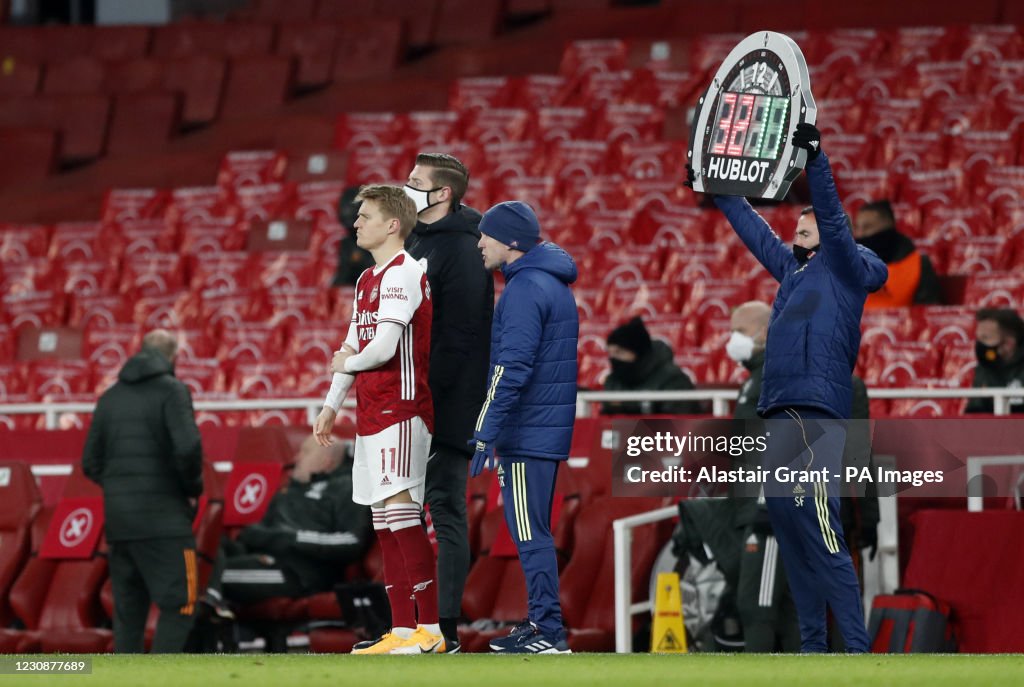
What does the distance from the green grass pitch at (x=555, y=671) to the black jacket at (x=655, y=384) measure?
152 inches

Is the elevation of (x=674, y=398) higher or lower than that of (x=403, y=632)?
higher

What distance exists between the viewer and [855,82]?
1504cm

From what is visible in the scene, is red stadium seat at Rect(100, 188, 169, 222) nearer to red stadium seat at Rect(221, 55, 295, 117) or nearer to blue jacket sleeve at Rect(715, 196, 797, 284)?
red stadium seat at Rect(221, 55, 295, 117)

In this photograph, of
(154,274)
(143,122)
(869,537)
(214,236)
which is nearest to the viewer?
(869,537)

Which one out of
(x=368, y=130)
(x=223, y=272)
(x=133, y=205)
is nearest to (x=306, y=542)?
(x=223, y=272)

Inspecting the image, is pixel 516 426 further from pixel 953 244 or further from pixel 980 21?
pixel 980 21

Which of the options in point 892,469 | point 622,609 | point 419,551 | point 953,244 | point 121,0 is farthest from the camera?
point 121,0

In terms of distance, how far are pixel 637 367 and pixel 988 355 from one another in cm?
194

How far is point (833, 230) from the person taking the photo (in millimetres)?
6469

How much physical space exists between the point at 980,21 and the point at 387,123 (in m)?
5.49

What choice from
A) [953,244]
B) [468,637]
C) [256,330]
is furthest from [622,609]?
[256,330]

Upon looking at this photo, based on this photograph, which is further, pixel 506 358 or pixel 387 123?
pixel 387 123

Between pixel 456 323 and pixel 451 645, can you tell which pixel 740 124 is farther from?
pixel 451 645

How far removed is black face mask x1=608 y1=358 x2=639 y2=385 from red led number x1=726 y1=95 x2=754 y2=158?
11.7 feet
